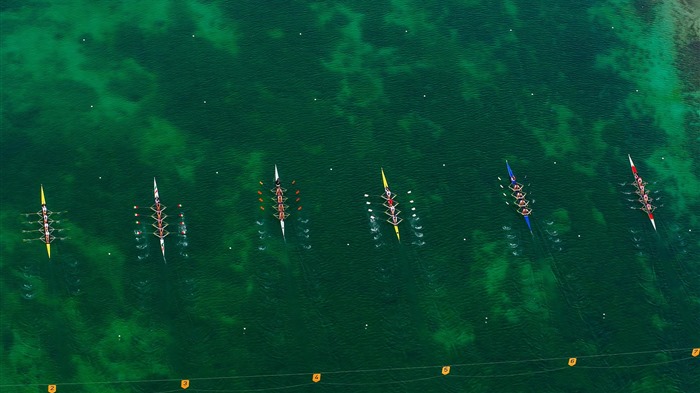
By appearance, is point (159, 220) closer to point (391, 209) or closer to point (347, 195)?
point (347, 195)

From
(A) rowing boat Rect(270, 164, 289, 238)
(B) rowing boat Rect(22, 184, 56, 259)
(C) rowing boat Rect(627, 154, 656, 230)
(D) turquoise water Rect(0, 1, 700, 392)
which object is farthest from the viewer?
(C) rowing boat Rect(627, 154, 656, 230)

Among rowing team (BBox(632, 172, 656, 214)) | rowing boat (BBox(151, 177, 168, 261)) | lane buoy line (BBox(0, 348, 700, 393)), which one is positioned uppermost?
rowing boat (BBox(151, 177, 168, 261))

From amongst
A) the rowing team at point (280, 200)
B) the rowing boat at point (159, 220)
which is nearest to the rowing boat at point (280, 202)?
the rowing team at point (280, 200)

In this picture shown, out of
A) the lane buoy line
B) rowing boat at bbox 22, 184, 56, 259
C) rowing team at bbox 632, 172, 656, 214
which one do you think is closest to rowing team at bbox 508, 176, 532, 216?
rowing team at bbox 632, 172, 656, 214

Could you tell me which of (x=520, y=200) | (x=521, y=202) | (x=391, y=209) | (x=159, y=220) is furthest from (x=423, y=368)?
(x=159, y=220)

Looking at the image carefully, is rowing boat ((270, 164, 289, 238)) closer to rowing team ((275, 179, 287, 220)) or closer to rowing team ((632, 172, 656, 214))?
rowing team ((275, 179, 287, 220))

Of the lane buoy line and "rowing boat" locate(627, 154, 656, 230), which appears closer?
the lane buoy line
